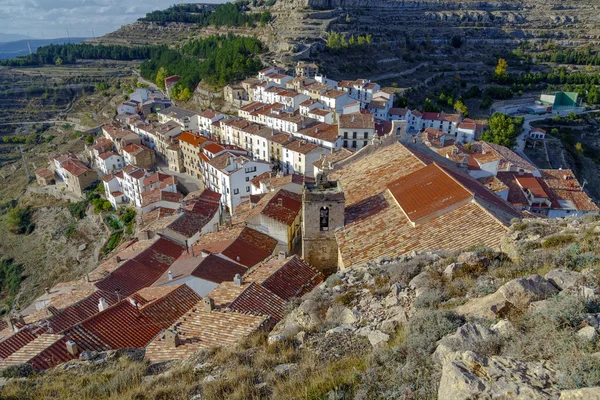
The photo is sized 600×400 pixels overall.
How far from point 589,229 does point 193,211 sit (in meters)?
29.1

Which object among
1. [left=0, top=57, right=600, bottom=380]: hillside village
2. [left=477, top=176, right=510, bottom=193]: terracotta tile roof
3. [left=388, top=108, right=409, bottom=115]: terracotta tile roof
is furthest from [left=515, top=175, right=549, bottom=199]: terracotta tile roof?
[left=388, top=108, right=409, bottom=115]: terracotta tile roof

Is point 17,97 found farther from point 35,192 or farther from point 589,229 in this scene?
point 589,229

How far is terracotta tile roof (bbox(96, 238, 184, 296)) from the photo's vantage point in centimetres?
2377

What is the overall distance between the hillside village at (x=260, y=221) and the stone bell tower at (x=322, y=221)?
0.05 metres

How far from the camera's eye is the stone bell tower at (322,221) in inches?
688

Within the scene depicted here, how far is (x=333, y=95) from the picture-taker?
2296 inches

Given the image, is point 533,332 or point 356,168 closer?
point 533,332

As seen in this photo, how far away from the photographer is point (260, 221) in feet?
88.9

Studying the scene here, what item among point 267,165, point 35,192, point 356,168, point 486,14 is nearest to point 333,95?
point 267,165

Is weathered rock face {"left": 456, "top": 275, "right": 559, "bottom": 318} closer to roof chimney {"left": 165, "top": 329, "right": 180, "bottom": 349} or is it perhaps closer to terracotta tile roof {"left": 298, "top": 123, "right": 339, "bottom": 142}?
roof chimney {"left": 165, "top": 329, "right": 180, "bottom": 349}

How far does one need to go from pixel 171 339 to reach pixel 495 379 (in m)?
10.5

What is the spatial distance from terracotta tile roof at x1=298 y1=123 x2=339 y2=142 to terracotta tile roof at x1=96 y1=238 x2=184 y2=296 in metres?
23.8

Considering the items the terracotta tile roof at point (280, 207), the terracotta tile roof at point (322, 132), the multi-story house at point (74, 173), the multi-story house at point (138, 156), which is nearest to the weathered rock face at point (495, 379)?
the terracotta tile roof at point (280, 207)

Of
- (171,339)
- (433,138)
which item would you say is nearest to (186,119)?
(433,138)
